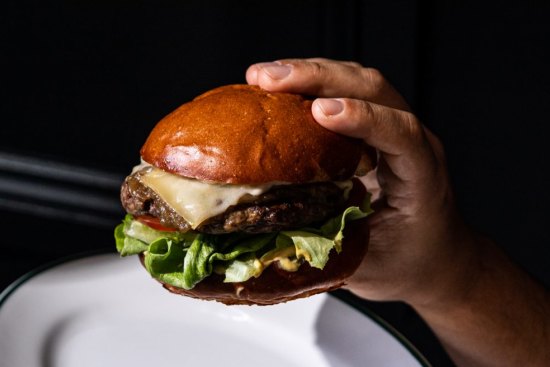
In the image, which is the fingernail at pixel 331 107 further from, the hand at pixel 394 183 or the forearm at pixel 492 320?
the forearm at pixel 492 320

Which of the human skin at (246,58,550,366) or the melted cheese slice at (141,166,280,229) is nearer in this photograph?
the melted cheese slice at (141,166,280,229)

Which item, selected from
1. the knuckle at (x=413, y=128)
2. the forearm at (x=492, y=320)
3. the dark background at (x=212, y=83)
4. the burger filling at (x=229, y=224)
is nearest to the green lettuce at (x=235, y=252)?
the burger filling at (x=229, y=224)

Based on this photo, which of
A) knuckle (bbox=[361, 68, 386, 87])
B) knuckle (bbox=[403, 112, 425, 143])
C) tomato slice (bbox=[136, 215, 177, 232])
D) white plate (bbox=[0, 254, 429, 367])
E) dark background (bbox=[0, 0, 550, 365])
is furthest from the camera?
dark background (bbox=[0, 0, 550, 365])

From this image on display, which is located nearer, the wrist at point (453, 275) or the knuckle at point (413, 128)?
the knuckle at point (413, 128)

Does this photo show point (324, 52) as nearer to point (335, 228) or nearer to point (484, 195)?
point (484, 195)

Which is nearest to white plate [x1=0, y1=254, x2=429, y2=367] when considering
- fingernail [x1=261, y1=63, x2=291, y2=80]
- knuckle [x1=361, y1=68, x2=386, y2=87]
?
knuckle [x1=361, y1=68, x2=386, y2=87]

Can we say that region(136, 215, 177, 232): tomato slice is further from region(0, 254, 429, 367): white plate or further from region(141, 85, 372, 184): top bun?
region(0, 254, 429, 367): white plate

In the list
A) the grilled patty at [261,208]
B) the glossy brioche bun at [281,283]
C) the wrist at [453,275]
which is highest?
the grilled patty at [261,208]

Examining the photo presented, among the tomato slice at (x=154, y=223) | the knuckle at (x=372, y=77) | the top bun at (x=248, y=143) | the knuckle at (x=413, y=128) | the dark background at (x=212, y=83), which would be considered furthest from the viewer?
the dark background at (x=212, y=83)
